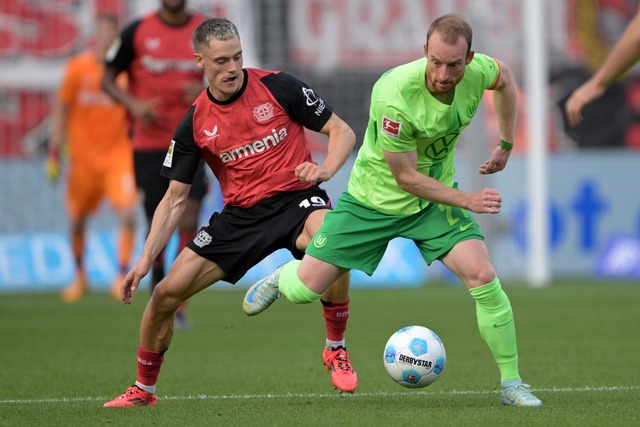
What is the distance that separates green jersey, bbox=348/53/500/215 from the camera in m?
6.22

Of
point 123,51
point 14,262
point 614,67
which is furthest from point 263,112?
point 14,262

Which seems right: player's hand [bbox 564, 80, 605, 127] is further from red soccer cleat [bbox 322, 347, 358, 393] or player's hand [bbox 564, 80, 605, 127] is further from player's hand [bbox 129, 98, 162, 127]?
player's hand [bbox 129, 98, 162, 127]

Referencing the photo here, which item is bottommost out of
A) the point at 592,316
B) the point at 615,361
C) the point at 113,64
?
the point at 592,316

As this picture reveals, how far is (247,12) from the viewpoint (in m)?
17.0

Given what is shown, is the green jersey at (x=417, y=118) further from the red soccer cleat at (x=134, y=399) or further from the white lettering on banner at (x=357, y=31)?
the white lettering on banner at (x=357, y=31)

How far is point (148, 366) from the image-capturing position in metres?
6.64

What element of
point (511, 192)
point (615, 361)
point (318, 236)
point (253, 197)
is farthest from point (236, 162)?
point (511, 192)

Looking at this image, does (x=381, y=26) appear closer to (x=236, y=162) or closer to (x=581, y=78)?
(x=581, y=78)

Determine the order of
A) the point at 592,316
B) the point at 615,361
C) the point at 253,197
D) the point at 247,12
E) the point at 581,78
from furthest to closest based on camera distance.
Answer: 1. the point at 581,78
2. the point at 247,12
3. the point at 592,316
4. the point at 615,361
5. the point at 253,197

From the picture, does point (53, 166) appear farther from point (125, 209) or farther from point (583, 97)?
point (583, 97)

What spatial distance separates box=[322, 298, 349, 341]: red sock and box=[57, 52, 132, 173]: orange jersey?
7.37 meters

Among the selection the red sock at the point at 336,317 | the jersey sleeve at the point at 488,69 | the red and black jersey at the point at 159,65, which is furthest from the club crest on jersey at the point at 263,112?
the red and black jersey at the point at 159,65

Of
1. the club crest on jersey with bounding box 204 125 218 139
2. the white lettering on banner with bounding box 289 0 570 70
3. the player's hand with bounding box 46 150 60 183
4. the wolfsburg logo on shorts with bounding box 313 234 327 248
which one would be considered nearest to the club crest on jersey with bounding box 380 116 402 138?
the wolfsburg logo on shorts with bounding box 313 234 327 248

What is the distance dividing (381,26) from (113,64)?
7.93 metres
